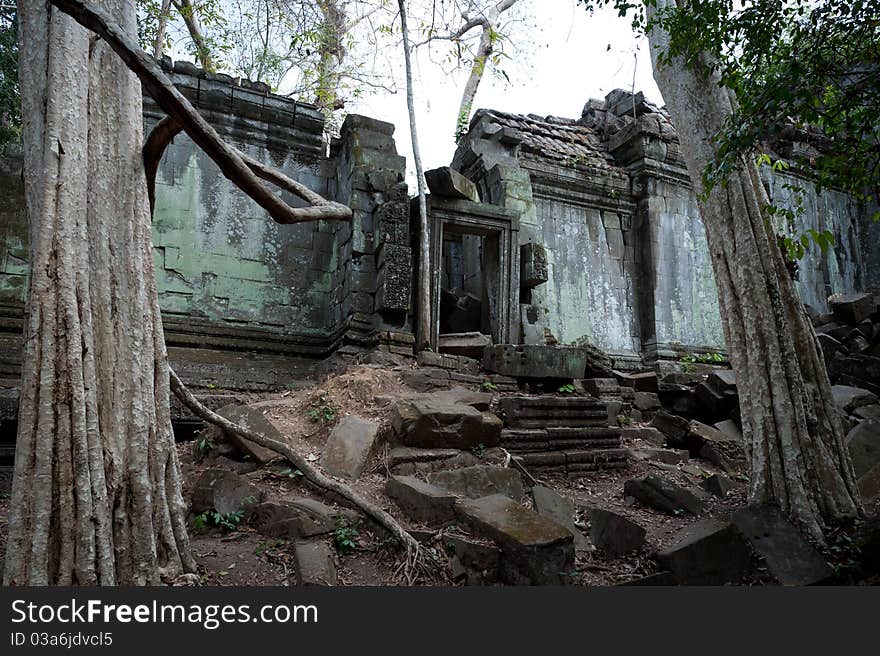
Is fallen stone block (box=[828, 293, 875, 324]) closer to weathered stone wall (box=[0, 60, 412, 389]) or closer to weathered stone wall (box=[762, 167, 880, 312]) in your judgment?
weathered stone wall (box=[762, 167, 880, 312])

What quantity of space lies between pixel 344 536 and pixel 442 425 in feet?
5.18

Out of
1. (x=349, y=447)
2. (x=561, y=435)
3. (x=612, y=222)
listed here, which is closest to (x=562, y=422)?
(x=561, y=435)

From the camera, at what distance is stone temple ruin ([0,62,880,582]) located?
512cm

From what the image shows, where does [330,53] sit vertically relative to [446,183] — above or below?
above

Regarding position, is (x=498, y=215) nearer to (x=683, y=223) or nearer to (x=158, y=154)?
(x=683, y=223)

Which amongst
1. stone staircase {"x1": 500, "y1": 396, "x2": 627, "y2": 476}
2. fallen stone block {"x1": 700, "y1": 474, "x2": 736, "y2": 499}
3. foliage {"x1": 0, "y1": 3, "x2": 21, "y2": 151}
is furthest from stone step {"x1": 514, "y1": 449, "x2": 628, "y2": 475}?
foliage {"x1": 0, "y1": 3, "x2": 21, "y2": 151}

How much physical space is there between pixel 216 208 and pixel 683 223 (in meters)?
7.57

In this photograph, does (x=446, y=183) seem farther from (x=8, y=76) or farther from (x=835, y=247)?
(x=835, y=247)

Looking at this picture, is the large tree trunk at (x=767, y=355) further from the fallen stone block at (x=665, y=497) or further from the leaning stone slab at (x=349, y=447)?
the leaning stone slab at (x=349, y=447)

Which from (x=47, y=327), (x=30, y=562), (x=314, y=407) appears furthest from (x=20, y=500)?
(x=314, y=407)

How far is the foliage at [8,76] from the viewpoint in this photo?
604cm

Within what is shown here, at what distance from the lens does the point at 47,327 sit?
2.19m

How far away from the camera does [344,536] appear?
314cm

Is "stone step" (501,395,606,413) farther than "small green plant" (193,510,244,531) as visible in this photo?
Yes
